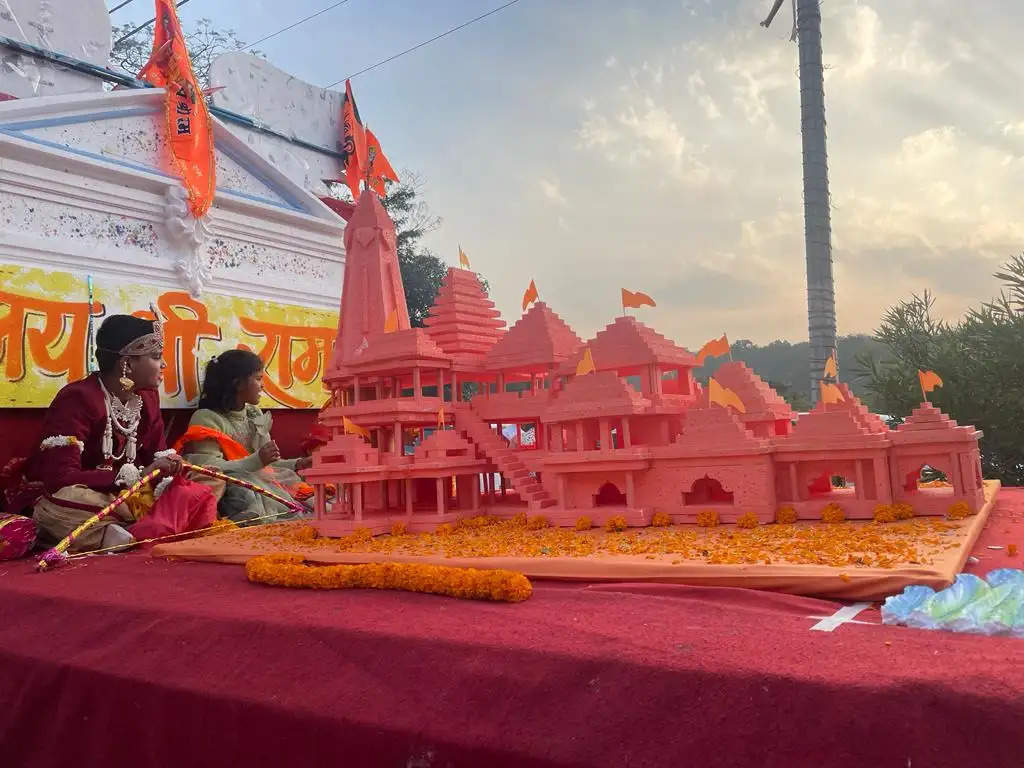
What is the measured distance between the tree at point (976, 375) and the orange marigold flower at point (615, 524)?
15.2 ft

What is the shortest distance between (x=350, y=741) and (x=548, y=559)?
1196 millimetres

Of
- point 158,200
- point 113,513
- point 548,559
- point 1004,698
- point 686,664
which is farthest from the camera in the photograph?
point 158,200

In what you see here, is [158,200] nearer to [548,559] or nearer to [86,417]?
[86,417]

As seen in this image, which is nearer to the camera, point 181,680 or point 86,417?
point 181,680

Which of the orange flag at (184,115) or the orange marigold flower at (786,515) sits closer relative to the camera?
the orange marigold flower at (786,515)

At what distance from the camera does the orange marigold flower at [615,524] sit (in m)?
4.10

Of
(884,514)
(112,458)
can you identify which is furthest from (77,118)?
(884,514)

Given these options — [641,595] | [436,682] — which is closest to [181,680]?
[436,682]

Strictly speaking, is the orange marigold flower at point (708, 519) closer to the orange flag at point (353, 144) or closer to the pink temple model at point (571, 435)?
the pink temple model at point (571, 435)

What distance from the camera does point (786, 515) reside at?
154 inches

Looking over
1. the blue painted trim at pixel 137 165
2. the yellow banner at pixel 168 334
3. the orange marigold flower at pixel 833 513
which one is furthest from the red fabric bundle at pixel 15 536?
the orange marigold flower at pixel 833 513

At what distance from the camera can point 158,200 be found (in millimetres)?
7238

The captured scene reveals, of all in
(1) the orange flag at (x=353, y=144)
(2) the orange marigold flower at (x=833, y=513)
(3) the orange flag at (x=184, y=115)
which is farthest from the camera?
(1) the orange flag at (x=353, y=144)

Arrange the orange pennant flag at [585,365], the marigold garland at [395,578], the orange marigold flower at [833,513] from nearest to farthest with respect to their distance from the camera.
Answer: the marigold garland at [395,578]
the orange marigold flower at [833,513]
the orange pennant flag at [585,365]
